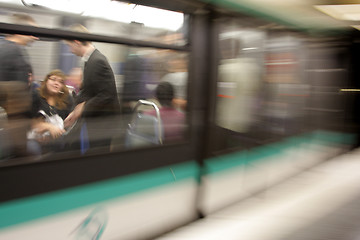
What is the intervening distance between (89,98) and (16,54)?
1.65ft

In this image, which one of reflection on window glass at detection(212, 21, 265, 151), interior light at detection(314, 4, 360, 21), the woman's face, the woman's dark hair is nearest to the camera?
the woman's face

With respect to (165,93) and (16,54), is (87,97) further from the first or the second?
(165,93)

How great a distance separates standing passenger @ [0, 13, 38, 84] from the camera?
5.08ft

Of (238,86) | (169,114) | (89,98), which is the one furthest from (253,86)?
(89,98)

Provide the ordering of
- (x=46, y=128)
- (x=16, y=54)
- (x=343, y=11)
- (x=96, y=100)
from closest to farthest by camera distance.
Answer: (x=16, y=54)
(x=46, y=128)
(x=96, y=100)
(x=343, y=11)

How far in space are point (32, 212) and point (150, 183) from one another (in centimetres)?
83

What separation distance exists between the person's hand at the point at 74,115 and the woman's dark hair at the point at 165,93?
587 millimetres

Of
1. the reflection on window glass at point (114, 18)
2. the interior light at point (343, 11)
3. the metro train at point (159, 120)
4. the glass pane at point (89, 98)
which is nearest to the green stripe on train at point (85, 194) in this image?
the metro train at point (159, 120)

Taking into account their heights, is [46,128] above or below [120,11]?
below

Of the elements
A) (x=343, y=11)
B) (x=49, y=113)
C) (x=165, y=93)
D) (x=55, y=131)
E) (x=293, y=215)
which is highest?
(x=343, y=11)

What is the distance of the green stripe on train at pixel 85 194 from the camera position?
1.62m

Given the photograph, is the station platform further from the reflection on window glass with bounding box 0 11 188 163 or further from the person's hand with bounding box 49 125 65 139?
the person's hand with bounding box 49 125 65 139

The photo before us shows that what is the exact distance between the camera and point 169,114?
237 centimetres

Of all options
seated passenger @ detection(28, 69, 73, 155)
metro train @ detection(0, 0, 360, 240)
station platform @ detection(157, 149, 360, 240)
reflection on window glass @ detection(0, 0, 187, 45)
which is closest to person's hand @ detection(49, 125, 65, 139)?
seated passenger @ detection(28, 69, 73, 155)
